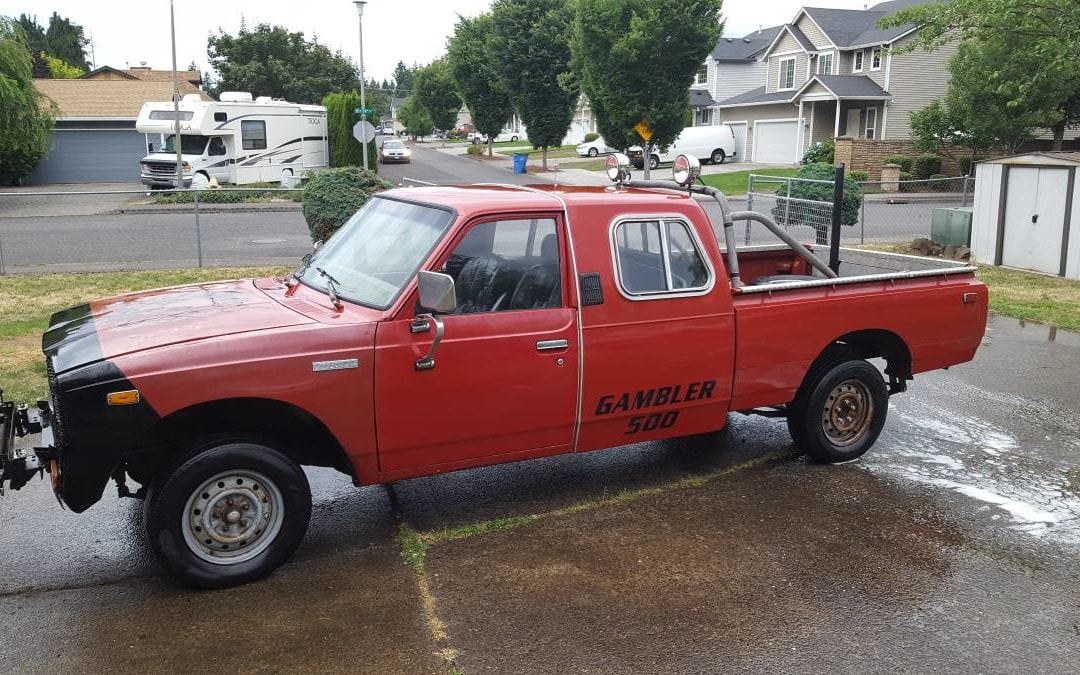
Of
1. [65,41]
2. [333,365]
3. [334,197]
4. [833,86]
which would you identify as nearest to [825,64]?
[833,86]

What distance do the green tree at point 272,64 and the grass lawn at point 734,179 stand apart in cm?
3022

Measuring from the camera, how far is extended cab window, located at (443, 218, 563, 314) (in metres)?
5.27

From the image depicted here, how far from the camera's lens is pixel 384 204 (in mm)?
5957

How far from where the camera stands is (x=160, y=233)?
21.2 meters

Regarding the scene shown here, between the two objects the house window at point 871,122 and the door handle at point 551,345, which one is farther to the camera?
the house window at point 871,122

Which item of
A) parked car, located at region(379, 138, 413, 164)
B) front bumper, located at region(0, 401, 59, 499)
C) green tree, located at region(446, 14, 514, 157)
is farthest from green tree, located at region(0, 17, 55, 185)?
front bumper, located at region(0, 401, 59, 499)

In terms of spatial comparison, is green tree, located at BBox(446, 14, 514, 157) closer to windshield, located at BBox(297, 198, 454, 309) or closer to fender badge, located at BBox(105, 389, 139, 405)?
windshield, located at BBox(297, 198, 454, 309)

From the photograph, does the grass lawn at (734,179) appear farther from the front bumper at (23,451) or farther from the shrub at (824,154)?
the front bumper at (23,451)

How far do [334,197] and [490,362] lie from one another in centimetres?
1020

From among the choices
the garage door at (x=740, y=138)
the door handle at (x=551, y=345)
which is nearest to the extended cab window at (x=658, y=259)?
the door handle at (x=551, y=345)

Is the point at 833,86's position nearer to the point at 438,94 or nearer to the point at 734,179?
the point at 734,179

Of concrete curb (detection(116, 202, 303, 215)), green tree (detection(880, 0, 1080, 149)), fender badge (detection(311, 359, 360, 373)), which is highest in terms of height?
green tree (detection(880, 0, 1080, 149))

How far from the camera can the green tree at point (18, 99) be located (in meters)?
28.8

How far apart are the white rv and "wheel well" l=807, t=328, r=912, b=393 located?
2892 centimetres
